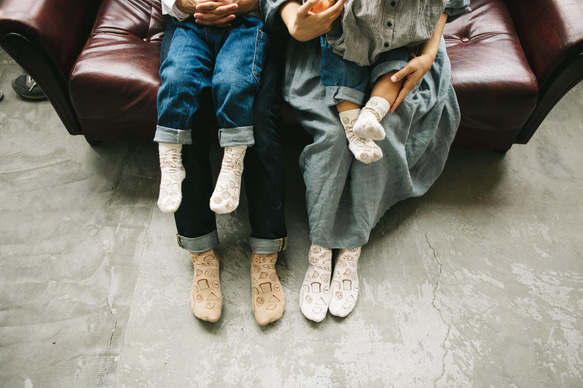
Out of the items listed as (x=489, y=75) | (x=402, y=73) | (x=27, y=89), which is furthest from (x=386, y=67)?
(x=27, y=89)

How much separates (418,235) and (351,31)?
0.79 metres

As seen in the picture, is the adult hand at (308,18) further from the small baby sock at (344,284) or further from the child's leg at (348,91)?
the small baby sock at (344,284)

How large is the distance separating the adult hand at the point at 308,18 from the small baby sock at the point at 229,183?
0.36m

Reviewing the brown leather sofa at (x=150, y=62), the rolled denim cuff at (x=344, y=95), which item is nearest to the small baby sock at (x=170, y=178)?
the brown leather sofa at (x=150, y=62)

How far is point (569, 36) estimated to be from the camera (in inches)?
46.1

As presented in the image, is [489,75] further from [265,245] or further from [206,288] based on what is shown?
[206,288]

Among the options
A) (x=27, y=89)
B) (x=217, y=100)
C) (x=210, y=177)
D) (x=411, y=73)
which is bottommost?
(x=27, y=89)

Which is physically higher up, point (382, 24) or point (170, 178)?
point (382, 24)

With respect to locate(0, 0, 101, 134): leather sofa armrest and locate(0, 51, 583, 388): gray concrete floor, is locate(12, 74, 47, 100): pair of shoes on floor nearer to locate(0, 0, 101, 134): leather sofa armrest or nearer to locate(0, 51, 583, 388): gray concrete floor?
locate(0, 51, 583, 388): gray concrete floor

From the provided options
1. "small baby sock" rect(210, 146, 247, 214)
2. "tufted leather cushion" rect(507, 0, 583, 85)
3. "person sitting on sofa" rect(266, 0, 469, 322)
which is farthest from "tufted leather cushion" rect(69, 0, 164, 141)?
"tufted leather cushion" rect(507, 0, 583, 85)

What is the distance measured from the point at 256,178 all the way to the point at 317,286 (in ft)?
1.39

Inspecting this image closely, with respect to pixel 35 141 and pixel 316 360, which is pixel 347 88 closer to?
pixel 316 360

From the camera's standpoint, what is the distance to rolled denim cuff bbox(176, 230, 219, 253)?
1.25 meters

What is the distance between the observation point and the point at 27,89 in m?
1.72
